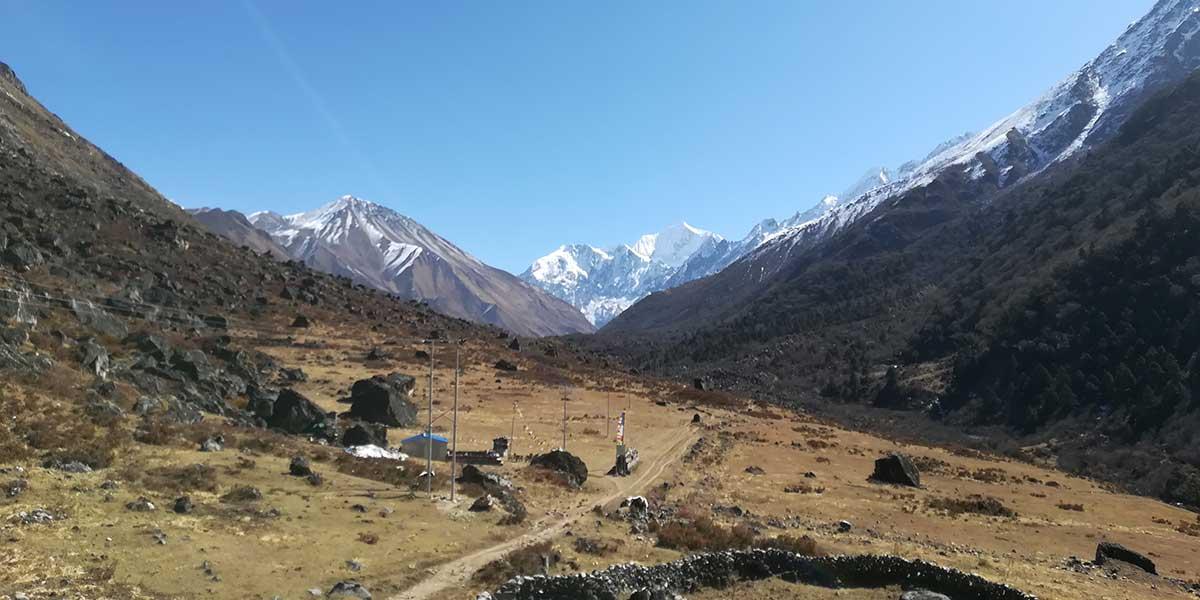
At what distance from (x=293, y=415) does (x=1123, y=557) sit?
49.6m

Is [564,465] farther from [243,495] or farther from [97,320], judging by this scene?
[97,320]

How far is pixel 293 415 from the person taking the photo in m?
49.1

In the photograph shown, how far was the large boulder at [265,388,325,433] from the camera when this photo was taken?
48.6m

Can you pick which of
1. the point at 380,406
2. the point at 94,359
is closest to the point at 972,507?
the point at 380,406

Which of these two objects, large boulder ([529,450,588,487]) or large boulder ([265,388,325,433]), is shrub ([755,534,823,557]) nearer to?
large boulder ([529,450,588,487])

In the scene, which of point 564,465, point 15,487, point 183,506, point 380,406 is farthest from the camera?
point 380,406

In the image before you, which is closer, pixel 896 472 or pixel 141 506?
pixel 141 506

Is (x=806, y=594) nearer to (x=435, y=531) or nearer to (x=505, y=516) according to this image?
(x=505, y=516)

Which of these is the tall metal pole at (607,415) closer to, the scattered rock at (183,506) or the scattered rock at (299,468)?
the scattered rock at (299,468)

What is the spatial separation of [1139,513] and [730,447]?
31343 millimetres

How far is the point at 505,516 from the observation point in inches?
1276

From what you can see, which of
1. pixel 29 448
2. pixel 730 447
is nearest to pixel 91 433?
pixel 29 448

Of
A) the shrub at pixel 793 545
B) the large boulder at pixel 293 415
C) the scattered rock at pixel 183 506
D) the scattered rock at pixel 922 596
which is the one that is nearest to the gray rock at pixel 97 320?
the large boulder at pixel 293 415

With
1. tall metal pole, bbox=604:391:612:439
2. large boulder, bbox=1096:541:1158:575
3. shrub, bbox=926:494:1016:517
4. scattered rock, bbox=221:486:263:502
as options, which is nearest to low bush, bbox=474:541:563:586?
scattered rock, bbox=221:486:263:502
